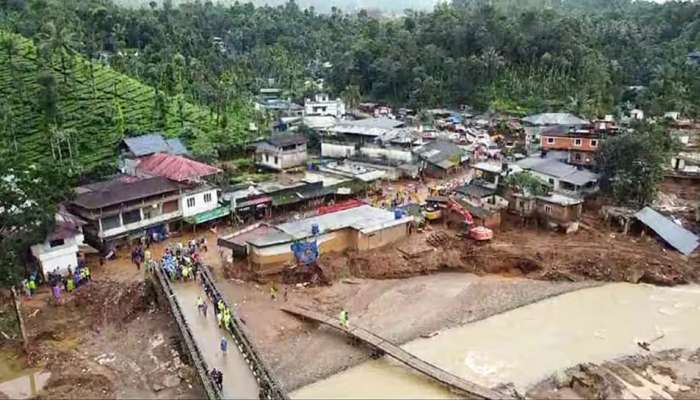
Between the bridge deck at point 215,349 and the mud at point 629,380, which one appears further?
the mud at point 629,380

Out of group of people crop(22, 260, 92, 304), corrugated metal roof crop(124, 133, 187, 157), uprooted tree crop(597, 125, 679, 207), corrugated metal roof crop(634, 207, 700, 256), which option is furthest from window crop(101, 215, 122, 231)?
corrugated metal roof crop(634, 207, 700, 256)

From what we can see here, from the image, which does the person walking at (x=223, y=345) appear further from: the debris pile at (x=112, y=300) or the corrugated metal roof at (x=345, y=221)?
the corrugated metal roof at (x=345, y=221)

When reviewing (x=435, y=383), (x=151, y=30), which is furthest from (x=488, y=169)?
(x=151, y=30)

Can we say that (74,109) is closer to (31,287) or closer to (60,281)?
(60,281)

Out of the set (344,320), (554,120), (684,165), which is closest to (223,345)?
(344,320)

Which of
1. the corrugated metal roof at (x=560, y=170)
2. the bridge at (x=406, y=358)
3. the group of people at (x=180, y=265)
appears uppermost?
the corrugated metal roof at (x=560, y=170)

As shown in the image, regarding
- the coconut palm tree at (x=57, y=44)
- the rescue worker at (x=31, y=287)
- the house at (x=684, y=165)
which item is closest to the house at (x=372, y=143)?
the house at (x=684, y=165)

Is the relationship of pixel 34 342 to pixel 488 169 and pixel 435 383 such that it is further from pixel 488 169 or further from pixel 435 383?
pixel 488 169
